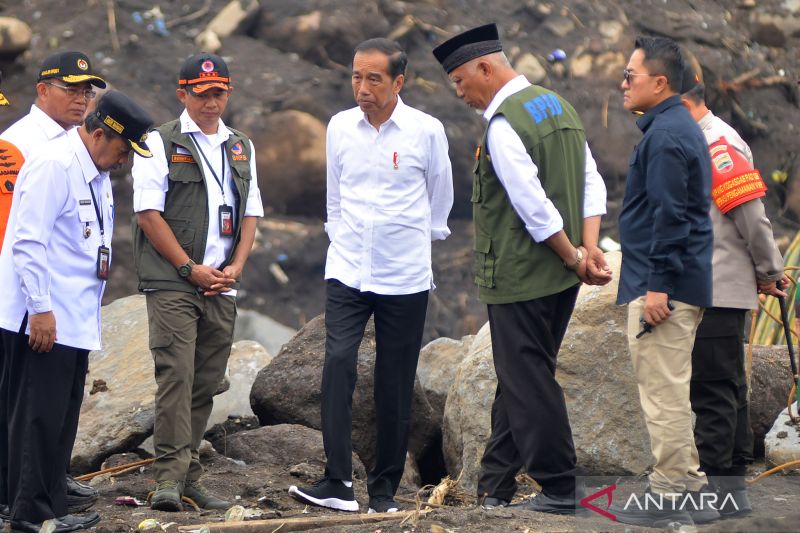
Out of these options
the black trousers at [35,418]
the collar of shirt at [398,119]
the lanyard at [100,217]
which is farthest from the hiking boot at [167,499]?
the collar of shirt at [398,119]

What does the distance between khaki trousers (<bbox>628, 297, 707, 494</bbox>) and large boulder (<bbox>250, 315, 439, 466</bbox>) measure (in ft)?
7.64

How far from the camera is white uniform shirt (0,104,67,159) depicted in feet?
17.4

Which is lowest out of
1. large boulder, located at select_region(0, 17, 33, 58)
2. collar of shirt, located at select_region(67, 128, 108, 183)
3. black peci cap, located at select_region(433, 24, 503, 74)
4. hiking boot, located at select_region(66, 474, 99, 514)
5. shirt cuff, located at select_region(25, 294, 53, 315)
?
hiking boot, located at select_region(66, 474, 99, 514)

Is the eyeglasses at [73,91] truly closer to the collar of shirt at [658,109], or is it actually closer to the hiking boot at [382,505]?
the hiking boot at [382,505]

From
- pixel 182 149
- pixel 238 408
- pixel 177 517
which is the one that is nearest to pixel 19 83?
pixel 238 408

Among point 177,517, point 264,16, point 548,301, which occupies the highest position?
point 264,16

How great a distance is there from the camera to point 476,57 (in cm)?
486

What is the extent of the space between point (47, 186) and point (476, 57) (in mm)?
1829

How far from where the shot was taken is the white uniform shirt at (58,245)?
4.43m

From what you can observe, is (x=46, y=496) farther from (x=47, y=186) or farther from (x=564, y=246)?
(x=564, y=246)

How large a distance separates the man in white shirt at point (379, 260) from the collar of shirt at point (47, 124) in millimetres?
1294

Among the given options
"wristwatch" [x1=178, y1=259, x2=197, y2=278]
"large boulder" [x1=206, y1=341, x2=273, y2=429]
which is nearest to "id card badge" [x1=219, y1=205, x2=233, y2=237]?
"wristwatch" [x1=178, y1=259, x2=197, y2=278]

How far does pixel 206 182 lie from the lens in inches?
206

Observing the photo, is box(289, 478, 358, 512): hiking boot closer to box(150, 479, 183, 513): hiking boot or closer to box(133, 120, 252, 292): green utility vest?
box(150, 479, 183, 513): hiking boot
